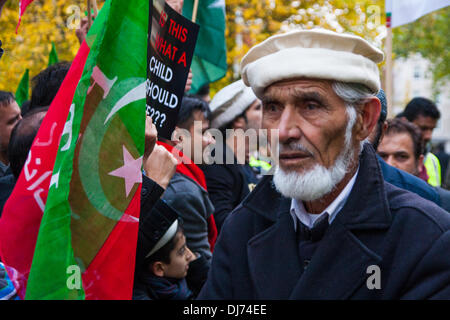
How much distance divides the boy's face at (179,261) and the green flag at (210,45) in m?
2.36

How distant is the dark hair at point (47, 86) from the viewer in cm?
381

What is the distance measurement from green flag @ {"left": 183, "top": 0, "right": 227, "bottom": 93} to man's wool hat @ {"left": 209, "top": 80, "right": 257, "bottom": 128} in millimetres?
201

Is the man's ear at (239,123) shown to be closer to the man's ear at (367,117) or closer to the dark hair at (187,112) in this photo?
the dark hair at (187,112)

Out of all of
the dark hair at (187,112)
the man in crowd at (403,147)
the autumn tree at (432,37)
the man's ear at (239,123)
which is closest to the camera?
the dark hair at (187,112)

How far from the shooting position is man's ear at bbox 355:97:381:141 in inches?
91.3

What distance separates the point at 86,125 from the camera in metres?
2.31

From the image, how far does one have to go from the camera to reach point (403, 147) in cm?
482

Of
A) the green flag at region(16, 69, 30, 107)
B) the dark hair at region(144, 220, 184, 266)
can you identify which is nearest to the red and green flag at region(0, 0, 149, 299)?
the dark hair at region(144, 220, 184, 266)

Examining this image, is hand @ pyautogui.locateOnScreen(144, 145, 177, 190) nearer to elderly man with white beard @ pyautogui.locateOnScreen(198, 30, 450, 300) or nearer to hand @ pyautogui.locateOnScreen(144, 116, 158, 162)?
hand @ pyautogui.locateOnScreen(144, 116, 158, 162)

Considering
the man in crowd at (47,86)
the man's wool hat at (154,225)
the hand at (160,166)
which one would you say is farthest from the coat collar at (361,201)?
the man in crowd at (47,86)

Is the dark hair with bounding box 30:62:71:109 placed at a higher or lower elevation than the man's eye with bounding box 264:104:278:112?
higher

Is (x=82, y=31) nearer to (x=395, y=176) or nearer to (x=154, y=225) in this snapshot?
(x=154, y=225)
